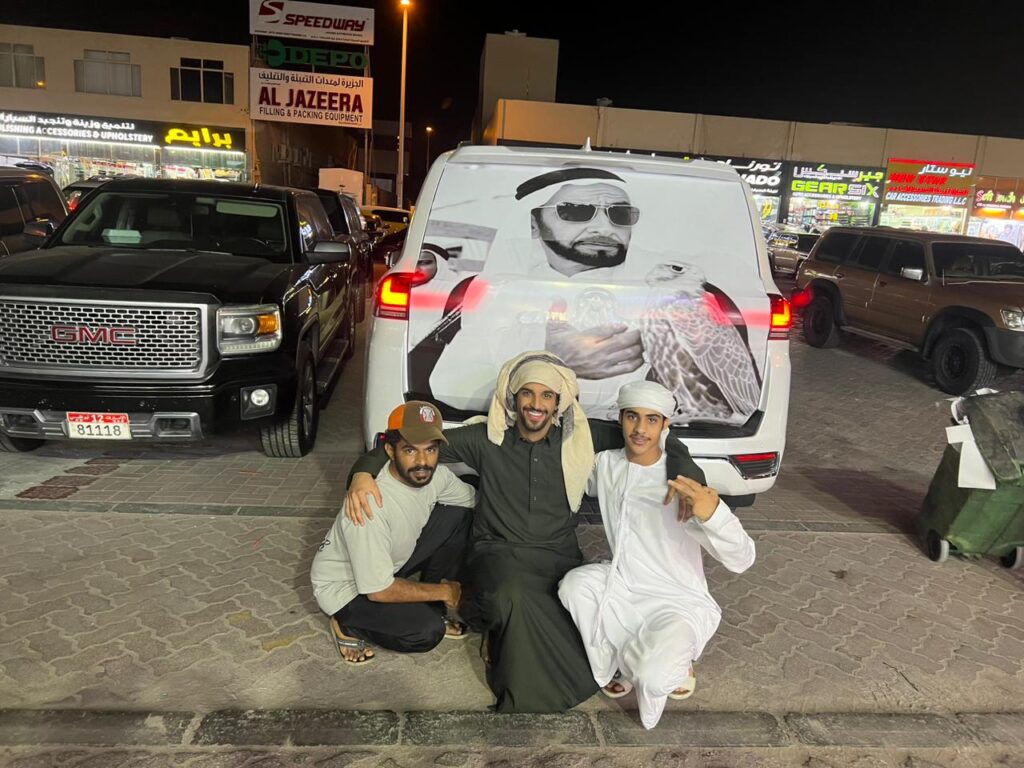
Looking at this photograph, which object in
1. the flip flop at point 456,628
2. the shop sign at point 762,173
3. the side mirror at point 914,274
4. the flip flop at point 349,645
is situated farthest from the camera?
the shop sign at point 762,173

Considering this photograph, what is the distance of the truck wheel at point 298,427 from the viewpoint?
5129mm

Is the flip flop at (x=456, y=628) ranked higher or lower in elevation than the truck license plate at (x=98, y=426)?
lower

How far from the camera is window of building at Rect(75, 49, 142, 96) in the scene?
2859 cm

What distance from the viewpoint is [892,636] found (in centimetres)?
348

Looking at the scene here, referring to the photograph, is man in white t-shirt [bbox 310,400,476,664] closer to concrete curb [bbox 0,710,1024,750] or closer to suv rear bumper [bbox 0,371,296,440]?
concrete curb [bbox 0,710,1024,750]

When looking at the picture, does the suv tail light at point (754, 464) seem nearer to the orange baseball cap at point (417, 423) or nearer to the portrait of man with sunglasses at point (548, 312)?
the portrait of man with sunglasses at point (548, 312)

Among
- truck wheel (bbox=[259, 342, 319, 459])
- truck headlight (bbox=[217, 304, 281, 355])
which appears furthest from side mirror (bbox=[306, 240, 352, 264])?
truck headlight (bbox=[217, 304, 281, 355])

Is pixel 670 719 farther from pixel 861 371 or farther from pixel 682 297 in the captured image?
pixel 861 371

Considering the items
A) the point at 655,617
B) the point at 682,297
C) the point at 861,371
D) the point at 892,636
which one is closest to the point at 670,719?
the point at 655,617

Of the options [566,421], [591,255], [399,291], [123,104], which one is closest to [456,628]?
[566,421]

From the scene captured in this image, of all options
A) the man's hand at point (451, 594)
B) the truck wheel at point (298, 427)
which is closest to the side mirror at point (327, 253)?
the truck wheel at point (298, 427)

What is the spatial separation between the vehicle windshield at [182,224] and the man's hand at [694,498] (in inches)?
160

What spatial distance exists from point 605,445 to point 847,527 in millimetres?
2440

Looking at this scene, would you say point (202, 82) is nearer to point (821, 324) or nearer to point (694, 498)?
point (821, 324)
